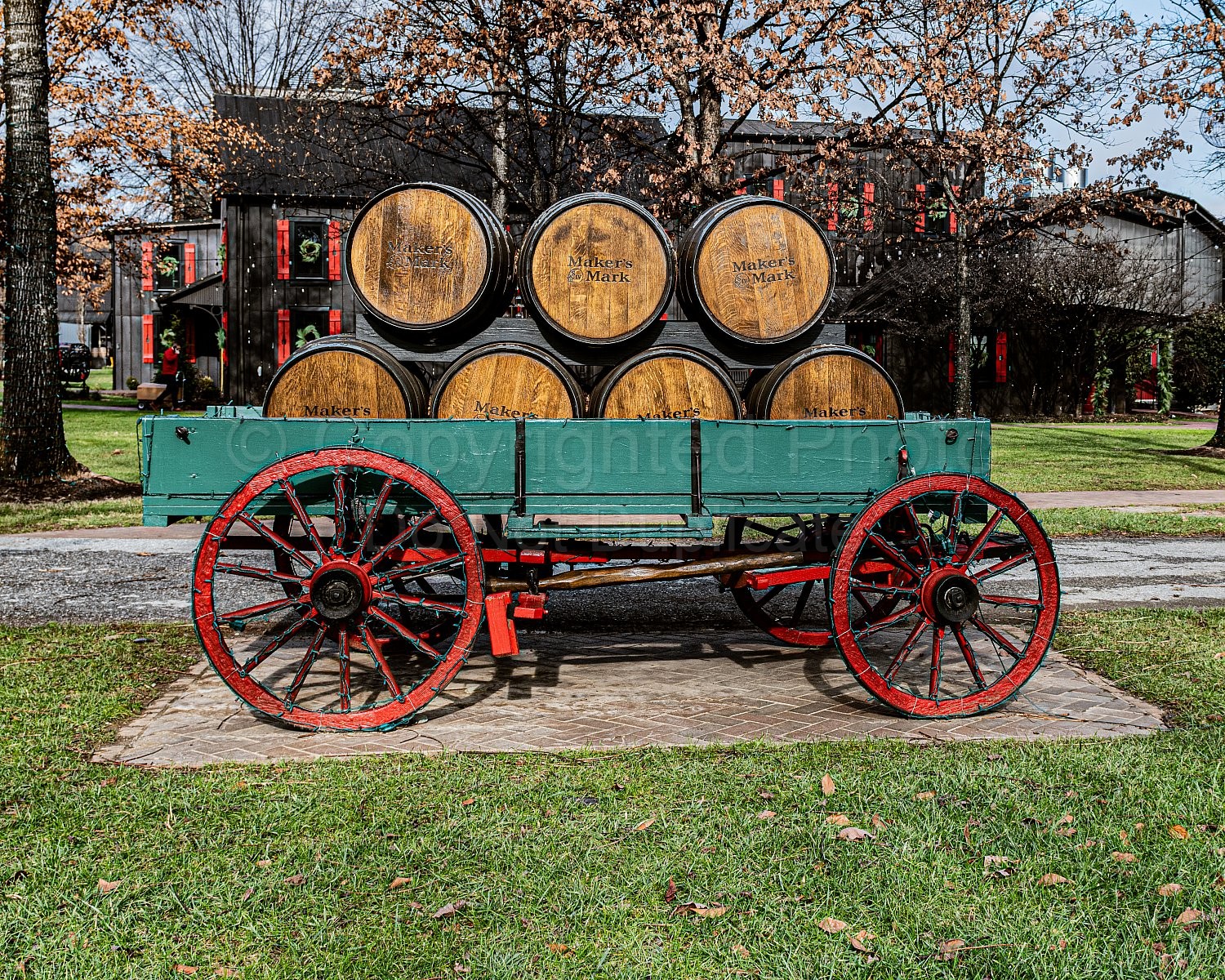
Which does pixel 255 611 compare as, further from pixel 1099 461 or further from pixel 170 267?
pixel 170 267

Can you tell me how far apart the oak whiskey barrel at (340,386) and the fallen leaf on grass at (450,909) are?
2.52 meters

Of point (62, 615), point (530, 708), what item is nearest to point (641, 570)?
point (530, 708)

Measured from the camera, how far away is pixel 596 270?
5090mm

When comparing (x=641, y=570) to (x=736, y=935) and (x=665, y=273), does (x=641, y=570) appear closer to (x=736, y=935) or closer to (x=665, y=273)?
(x=665, y=273)

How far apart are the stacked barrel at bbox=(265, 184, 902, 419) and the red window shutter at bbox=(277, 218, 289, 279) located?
26.3 metres

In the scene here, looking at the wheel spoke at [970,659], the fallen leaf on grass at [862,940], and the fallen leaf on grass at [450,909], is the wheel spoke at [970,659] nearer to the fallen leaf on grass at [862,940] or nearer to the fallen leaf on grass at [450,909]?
the fallen leaf on grass at [862,940]

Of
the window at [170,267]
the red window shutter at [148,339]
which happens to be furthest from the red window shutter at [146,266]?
the red window shutter at [148,339]

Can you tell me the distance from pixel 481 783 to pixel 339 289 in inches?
1114

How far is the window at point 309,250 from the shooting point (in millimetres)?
29953

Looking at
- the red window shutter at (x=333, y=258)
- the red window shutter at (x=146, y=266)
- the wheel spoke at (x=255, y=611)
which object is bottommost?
the wheel spoke at (x=255, y=611)

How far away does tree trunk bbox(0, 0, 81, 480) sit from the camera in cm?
1267

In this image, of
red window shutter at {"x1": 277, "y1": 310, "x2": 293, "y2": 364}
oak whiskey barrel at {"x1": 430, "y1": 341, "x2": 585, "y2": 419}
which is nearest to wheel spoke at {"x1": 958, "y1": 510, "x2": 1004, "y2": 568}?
oak whiskey barrel at {"x1": 430, "y1": 341, "x2": 585, "y2": 419}

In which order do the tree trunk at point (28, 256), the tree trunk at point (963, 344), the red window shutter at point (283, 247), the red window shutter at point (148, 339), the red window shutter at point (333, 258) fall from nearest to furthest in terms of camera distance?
the tree trunk at point (28, 256)
the tree trunk at point (963, 344)
the red window shutter at point (333, 258)
the red window shutter at point (283, 247)
the red window shutter at point (148, 339)

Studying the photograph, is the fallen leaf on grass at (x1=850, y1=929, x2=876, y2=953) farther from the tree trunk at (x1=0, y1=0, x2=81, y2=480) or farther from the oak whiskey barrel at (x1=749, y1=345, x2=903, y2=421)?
the tree trunk at (x1=0, y1=0, x2=81, y2=480)
